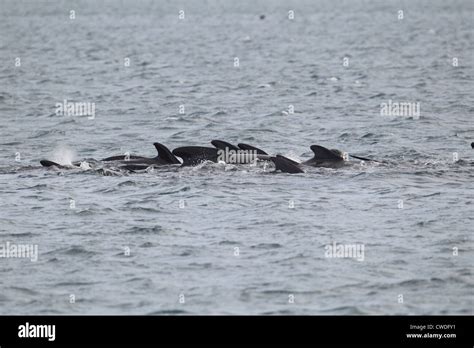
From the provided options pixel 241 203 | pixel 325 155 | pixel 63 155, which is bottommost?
pixel 241 203

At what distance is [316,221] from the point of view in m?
22.1

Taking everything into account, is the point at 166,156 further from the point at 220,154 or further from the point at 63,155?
the point at 63,155

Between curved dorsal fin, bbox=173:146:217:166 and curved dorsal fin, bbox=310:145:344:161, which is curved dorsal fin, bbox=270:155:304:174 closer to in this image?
curved dorsal fin, bbox=310:145:344:161

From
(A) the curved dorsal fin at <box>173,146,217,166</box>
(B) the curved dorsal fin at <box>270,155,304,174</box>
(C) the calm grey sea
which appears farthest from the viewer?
(A) the curved dorsal fin at <box>173,146,217,166</box>

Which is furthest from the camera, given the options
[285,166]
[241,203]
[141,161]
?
[141,161]

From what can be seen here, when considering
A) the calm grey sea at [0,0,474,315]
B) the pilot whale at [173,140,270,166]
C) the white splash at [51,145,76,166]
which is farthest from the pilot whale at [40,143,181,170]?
the white splash at [51,145,76,166]

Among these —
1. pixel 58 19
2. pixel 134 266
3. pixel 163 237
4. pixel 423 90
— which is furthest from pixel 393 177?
pixel 58 19

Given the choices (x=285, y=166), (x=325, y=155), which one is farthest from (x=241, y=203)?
(x=325, y=155)

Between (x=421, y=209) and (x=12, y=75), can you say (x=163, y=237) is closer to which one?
(x=421, y=209)

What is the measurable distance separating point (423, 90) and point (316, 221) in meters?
28.1

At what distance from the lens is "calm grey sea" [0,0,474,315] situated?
17484mm

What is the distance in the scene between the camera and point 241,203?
933 inches

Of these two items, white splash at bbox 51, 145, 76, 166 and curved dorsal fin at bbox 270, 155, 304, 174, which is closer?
curved dorsal fin at bbox 270, 155, 304, 174

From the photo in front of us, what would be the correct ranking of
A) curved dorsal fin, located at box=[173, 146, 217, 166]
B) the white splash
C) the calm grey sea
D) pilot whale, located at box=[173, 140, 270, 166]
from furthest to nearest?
the white splash < pilot whale, located at box=[173, 140, 270, 166] < curved dorsal fin, located at box=[173, 146, 217, 166] < the calm grey sea
